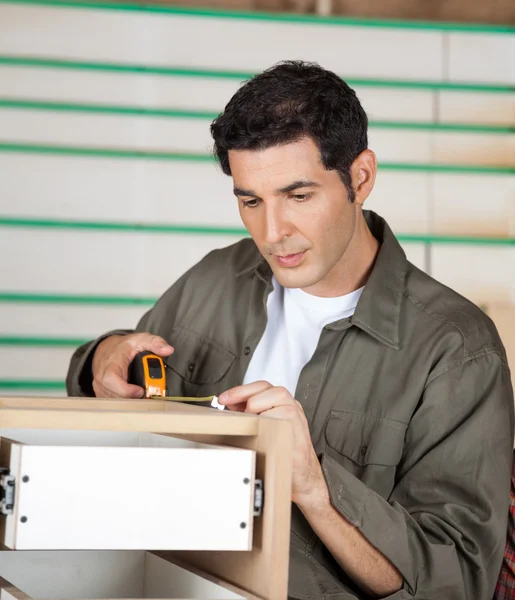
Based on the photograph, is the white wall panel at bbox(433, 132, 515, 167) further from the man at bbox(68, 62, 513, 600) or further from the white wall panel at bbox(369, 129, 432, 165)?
the man at bbox(68, 62, 513, 600)

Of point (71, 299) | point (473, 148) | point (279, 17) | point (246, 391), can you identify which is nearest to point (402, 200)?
point (473, 148)

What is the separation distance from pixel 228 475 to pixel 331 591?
59 centimetres

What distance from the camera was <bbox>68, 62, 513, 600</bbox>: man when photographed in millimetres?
1723

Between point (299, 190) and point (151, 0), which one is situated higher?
point (151, 0)

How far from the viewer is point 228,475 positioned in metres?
1.30

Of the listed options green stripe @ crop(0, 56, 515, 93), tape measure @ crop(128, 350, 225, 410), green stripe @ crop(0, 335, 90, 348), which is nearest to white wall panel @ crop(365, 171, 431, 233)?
green stripe @ crop(0, 56, 515, 93)

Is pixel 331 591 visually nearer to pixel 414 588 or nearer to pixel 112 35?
pixel 414 588

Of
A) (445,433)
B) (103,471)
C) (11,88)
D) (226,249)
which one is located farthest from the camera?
(11,88)

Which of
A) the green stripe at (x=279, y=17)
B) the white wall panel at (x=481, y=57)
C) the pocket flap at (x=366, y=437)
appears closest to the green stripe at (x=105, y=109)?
the green stripe at (x=279, y=17)

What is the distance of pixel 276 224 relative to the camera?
199cm

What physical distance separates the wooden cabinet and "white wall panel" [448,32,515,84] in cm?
298

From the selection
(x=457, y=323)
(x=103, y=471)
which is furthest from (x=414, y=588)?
(x=103, y=471)

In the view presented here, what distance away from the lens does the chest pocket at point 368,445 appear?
6.46ft

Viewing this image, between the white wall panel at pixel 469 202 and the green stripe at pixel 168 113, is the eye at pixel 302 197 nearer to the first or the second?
the green stripe at pixel 168 113
